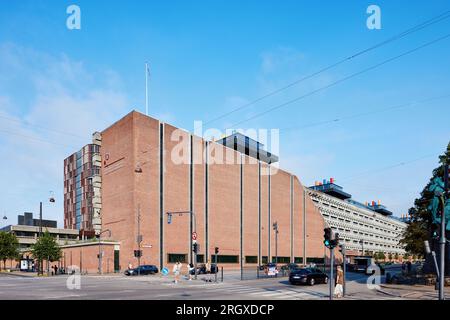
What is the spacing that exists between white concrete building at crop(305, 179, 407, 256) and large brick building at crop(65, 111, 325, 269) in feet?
95.4

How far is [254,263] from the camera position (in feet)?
250

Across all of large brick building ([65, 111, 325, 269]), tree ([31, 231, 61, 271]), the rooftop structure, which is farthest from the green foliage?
the rooftop structure

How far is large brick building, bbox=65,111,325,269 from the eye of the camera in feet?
182

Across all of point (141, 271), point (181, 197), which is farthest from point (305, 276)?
point (181, 197)

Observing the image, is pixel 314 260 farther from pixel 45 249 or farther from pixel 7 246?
pixel 7 246

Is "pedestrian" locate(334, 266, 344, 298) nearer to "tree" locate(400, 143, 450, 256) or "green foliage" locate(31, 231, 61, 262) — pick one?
"tree" locate(400, 143, 450, 256)

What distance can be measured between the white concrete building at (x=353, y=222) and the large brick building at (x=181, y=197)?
2909 cm

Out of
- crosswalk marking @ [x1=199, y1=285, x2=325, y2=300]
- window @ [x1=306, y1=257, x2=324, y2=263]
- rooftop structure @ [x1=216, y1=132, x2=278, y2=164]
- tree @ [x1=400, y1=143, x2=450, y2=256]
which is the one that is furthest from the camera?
window @ [x1=306, y1=257, x2=324, y2=263]

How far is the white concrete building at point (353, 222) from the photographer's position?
112438mm

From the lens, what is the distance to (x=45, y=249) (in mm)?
53156
